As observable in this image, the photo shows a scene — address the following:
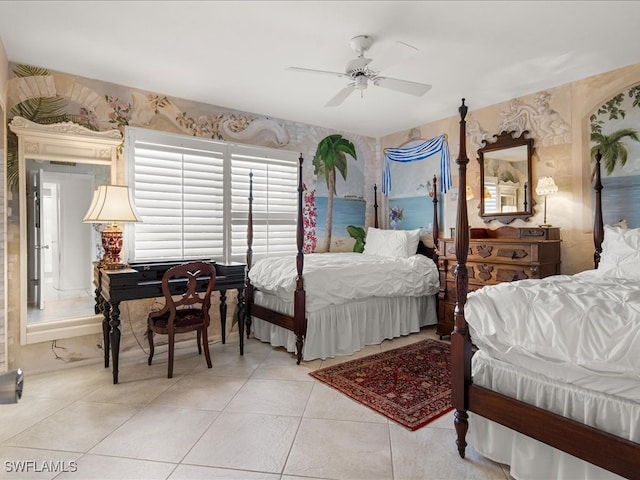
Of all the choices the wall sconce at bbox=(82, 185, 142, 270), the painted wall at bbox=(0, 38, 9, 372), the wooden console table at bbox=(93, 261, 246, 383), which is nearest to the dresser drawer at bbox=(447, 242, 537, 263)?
the wooden console table at bbox=(93, 261, 246, 383)

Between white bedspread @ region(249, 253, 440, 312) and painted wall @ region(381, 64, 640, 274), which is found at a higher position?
painted wall @ region(381, 64, 640, 274)

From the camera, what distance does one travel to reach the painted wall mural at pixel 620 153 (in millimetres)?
3121

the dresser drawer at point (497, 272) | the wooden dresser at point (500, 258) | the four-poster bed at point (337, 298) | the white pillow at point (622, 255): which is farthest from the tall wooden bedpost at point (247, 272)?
the white pillow at point (622, 255)

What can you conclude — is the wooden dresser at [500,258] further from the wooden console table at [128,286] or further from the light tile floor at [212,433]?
the wooden console table at [128,286]

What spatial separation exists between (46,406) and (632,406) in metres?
3.31

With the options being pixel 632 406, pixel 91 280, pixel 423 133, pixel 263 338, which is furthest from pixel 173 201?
pixel 632 406

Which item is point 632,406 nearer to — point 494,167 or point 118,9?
point 494,167

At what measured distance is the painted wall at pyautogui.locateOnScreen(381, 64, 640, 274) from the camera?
3.35 m

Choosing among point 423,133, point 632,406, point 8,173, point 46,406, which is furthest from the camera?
point 423,133

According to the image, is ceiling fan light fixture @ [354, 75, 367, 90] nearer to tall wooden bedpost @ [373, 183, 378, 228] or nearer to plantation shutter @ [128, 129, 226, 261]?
plantation shutter @ [128, 129, 226, 261]

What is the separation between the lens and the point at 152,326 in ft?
10.3

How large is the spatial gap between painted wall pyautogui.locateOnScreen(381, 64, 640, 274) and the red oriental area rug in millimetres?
1593

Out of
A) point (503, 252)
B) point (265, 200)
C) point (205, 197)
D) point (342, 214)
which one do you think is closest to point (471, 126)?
point (503, 252)

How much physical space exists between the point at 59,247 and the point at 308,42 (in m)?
2.70
